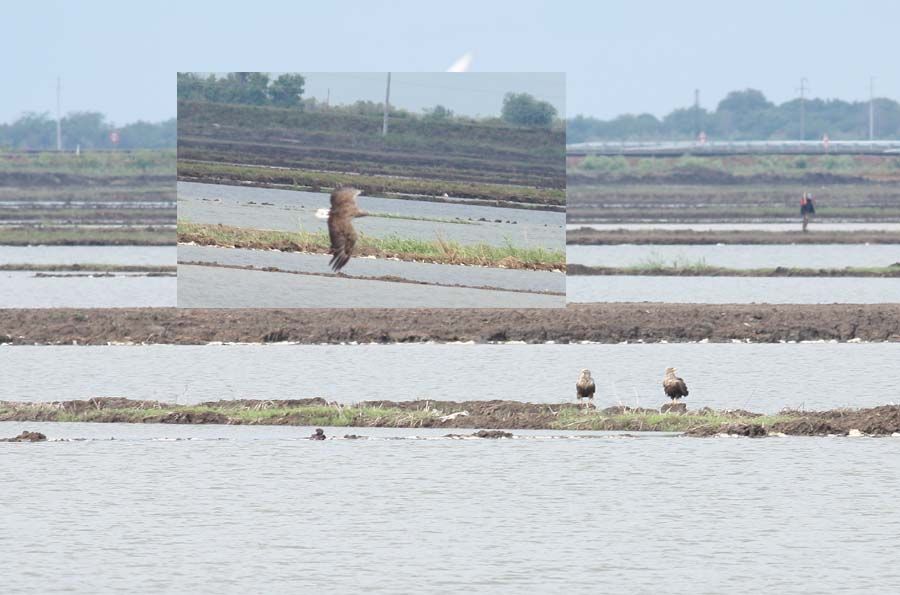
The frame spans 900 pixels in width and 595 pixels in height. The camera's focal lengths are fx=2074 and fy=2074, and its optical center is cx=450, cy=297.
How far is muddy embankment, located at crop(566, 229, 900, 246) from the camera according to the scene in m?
66.7

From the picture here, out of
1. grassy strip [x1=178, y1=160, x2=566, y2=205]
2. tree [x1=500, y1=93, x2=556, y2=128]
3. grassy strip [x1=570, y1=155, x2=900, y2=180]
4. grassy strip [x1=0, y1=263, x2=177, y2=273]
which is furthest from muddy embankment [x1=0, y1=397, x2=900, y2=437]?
grassy strip [x1=570, y1=155, x2=900, y2=180]

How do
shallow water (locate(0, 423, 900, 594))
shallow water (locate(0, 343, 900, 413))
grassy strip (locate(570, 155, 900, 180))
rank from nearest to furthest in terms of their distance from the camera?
shallow water (locate(0, 423, 900, 594)), shallow water (locate(0, 343, 900, 413)), grassy strip (locate(570, 155, 900, 180))

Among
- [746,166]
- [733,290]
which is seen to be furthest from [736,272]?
[746,166]

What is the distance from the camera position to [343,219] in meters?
28.6

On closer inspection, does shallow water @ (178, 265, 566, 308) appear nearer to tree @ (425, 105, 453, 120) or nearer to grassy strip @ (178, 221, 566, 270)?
grassy strip @ (178, 221, 566, 270)

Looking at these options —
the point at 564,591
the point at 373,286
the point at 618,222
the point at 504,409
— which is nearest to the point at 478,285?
the point at 373,286

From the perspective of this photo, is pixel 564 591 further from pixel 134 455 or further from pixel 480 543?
pixel 134 455

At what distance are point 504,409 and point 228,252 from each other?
7.81 metres

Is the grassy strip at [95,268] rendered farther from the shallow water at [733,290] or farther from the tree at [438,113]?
the tree at [438,113]

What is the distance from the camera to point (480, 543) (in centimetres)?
1524

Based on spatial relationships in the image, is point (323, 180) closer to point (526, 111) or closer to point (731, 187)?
point (526, 111)

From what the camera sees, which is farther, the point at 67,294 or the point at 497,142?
the point at 67,294

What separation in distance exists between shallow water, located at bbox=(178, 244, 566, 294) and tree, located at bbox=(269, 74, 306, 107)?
81.8 inches

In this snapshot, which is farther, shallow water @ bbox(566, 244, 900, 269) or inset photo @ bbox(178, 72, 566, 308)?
shallow water @ bbox(566, 244, 900, 269)
